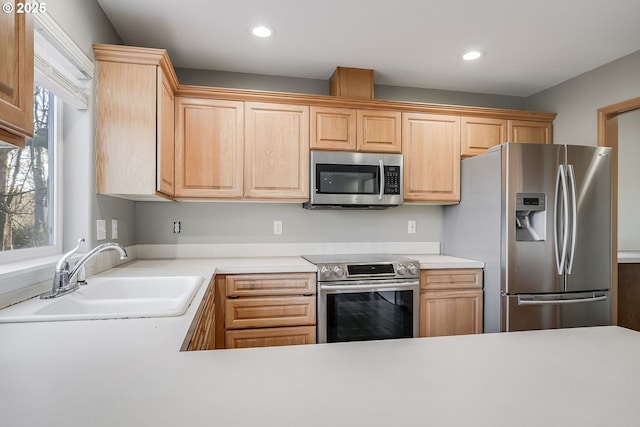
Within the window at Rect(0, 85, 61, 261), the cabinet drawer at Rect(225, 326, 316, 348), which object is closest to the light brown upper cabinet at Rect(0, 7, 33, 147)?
the window at Rect(0, 85, 61, 261)

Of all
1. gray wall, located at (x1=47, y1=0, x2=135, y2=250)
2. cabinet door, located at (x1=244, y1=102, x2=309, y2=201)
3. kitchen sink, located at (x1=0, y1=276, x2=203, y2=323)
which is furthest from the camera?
cabinet door, located at (x1=244, y1=102, x2=309, y2=201)

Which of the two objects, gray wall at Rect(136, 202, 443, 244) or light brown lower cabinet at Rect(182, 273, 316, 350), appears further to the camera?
gray wall at Rect(136, 202, 443, 244)

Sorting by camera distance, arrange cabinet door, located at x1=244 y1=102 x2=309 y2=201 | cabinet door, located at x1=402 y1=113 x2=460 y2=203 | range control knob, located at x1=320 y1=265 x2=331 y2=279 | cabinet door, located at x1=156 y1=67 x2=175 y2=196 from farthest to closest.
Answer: cabinet door, located at x1=402 y1=113 x2=460 y2=203
cabinet door, located at x1=244 y1=102 x2=309 y2=201
range control knob, located at x1=320 y1=265 x2=331 y2=279
cabinet door, located at x1=156 y1=67 x2=175 y2=196

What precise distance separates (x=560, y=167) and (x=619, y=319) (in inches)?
65.0

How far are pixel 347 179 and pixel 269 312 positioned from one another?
46.1 inches

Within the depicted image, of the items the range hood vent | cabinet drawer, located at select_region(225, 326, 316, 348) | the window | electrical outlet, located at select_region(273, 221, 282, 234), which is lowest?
cabinet drawer, located at select_region(225, 326, 316, 348)

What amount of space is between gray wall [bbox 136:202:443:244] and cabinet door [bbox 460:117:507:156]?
64 centimetres

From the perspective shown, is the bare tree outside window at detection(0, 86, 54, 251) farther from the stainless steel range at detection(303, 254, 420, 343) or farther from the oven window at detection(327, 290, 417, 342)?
the oven window at detection(327, 290, 417, 342)

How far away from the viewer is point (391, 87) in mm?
3301

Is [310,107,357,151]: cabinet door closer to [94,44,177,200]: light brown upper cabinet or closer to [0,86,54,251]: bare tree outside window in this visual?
[94,44,177,200]: light brown upper cabinet

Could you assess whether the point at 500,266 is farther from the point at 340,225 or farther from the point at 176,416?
the point at 176,416

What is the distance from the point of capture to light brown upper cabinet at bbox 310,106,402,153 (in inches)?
110

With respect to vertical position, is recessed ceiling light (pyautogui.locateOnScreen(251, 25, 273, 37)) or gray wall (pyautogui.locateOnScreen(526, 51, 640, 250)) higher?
recessed ceiling light (pyautogui.locateOnScreen(251, 25, 273, 37))

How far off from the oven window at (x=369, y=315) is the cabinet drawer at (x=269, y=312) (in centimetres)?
16
